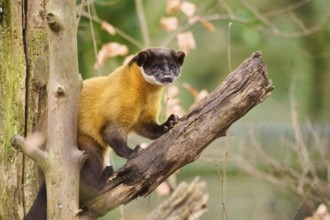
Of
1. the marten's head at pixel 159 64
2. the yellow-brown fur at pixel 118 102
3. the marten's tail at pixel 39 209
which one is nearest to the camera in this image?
the marten's tail at pixel 39 209

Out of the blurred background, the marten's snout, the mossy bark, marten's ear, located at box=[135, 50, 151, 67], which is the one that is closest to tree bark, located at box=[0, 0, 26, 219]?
the mossy bark

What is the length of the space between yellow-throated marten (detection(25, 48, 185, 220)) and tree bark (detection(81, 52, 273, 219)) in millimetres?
119

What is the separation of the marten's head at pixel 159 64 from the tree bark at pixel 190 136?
2.64 feet

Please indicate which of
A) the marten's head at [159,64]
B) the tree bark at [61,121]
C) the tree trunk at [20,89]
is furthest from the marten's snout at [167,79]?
the tree bark at [61,121]

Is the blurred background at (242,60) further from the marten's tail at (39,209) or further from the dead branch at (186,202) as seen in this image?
the marten's tail at (39,209)

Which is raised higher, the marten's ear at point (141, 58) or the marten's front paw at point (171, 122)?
the marten's ear at point (141, 58)

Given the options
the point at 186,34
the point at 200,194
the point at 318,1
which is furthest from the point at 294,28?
the point at 200,194

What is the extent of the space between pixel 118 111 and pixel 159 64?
22.7 inches

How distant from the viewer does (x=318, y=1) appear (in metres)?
12.9

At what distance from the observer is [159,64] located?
5785mm

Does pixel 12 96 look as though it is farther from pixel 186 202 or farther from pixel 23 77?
pixel 186 202

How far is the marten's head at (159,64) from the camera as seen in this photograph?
5.68 metres

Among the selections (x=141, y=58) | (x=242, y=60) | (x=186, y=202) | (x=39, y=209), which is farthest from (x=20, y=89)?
(x=242, y=60)

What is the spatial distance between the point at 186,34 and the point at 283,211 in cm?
334
